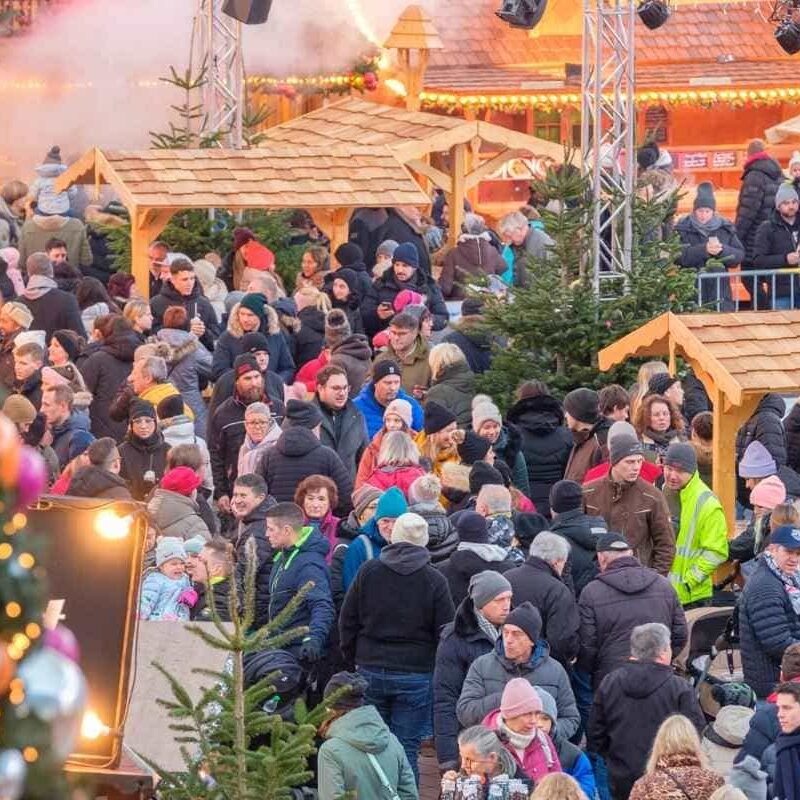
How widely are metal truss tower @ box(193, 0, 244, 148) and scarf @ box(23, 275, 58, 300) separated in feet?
15.1

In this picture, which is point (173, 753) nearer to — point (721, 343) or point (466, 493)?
point (466, 493)

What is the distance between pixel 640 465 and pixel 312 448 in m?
1.70

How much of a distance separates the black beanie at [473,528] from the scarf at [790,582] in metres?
1.22

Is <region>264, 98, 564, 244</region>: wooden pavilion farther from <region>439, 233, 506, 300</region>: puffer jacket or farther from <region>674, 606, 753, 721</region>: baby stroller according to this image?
<region>674, 606, 753, 721</region>: baby stroller

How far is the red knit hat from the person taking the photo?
11.0 metres

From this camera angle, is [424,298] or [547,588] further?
[424,298]

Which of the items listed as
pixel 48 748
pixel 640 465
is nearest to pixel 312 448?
pixel 640 465

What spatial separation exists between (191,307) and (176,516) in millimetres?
5275

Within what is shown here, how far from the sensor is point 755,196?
20578 mm

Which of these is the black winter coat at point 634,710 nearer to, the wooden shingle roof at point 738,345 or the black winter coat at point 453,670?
the black winter coat at point 453,670

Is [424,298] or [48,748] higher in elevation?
[48,748]

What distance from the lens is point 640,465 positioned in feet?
37.0

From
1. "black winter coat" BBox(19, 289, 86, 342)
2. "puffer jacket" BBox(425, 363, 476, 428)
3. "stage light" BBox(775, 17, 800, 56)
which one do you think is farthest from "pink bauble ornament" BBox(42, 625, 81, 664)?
"stage light" BBox(775, 17, 800, 56)

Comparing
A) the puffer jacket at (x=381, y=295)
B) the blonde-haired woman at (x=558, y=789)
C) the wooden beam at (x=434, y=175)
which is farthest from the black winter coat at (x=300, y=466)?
the wooden beam at (x=434, y=175)
